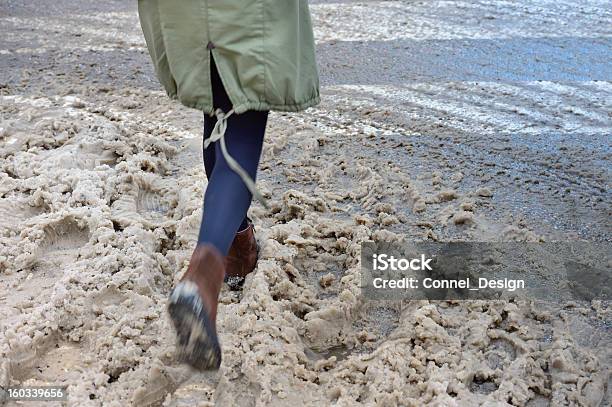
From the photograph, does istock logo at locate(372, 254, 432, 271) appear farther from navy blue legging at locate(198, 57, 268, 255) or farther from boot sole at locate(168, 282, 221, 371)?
boot sole at locate(168, 282, 221, 371)

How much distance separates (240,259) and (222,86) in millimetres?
674

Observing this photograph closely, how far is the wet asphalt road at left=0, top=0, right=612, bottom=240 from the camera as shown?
8.96 ft

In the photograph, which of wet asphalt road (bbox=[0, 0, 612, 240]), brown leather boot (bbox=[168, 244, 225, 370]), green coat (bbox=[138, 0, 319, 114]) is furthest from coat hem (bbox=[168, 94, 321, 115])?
wet asphalt road (bbox=[0, 0, 612, 240])

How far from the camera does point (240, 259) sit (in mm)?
2131

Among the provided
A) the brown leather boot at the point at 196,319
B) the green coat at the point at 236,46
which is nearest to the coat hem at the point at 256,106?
the green coat at the point at 236,46

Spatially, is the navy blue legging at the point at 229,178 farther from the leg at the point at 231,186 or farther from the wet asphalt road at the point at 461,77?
the wet asphalt road at the point at 461,77

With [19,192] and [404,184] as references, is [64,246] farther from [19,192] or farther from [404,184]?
[404,184]

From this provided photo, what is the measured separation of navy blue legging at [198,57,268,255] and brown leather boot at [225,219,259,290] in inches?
18.1

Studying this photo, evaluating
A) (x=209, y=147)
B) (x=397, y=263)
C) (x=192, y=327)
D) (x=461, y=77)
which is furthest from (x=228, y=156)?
(x=461, y=77)

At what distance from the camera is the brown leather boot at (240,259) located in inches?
82.8

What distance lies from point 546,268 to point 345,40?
105 inches

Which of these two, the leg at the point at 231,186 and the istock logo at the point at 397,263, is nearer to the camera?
the leg at the point at 231,186

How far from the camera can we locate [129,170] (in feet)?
9.07
